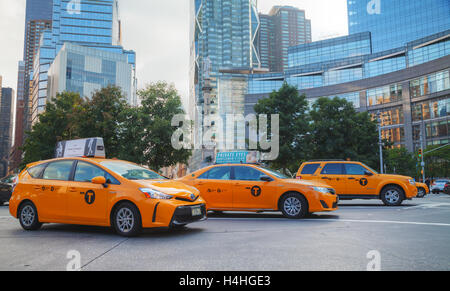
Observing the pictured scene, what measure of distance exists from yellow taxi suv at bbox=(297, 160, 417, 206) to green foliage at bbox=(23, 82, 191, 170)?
18.7m

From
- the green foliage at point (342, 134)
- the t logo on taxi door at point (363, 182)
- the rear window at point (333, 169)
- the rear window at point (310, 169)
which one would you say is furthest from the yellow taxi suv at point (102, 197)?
the green foliage at point (342, 134)

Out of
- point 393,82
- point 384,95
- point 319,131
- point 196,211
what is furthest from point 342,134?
point 384,95

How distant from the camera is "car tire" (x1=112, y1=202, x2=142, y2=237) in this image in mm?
6445

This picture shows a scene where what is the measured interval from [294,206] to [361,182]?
577cm

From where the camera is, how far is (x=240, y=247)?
5.39 meters

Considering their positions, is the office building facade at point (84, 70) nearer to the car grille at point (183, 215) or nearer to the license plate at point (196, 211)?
the license plate at point (196, 211)

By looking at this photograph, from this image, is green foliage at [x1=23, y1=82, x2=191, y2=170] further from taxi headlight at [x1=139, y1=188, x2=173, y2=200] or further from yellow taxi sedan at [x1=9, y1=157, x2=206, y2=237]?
taxi headlight at [x1=139, y1=188, x2=173, y2=200]

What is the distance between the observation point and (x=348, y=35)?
104125mm

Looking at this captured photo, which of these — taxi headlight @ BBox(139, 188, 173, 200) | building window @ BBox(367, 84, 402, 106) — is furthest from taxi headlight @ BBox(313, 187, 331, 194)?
building window @ BBox(367, 84, 402, 106)

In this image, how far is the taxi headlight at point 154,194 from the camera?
6.43m

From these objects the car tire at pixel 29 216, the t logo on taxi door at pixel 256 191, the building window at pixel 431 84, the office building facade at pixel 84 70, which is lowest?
the car tire at pixel 29 216

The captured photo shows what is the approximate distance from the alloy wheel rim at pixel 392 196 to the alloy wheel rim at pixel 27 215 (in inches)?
468

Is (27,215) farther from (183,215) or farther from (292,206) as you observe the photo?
(292,206)
